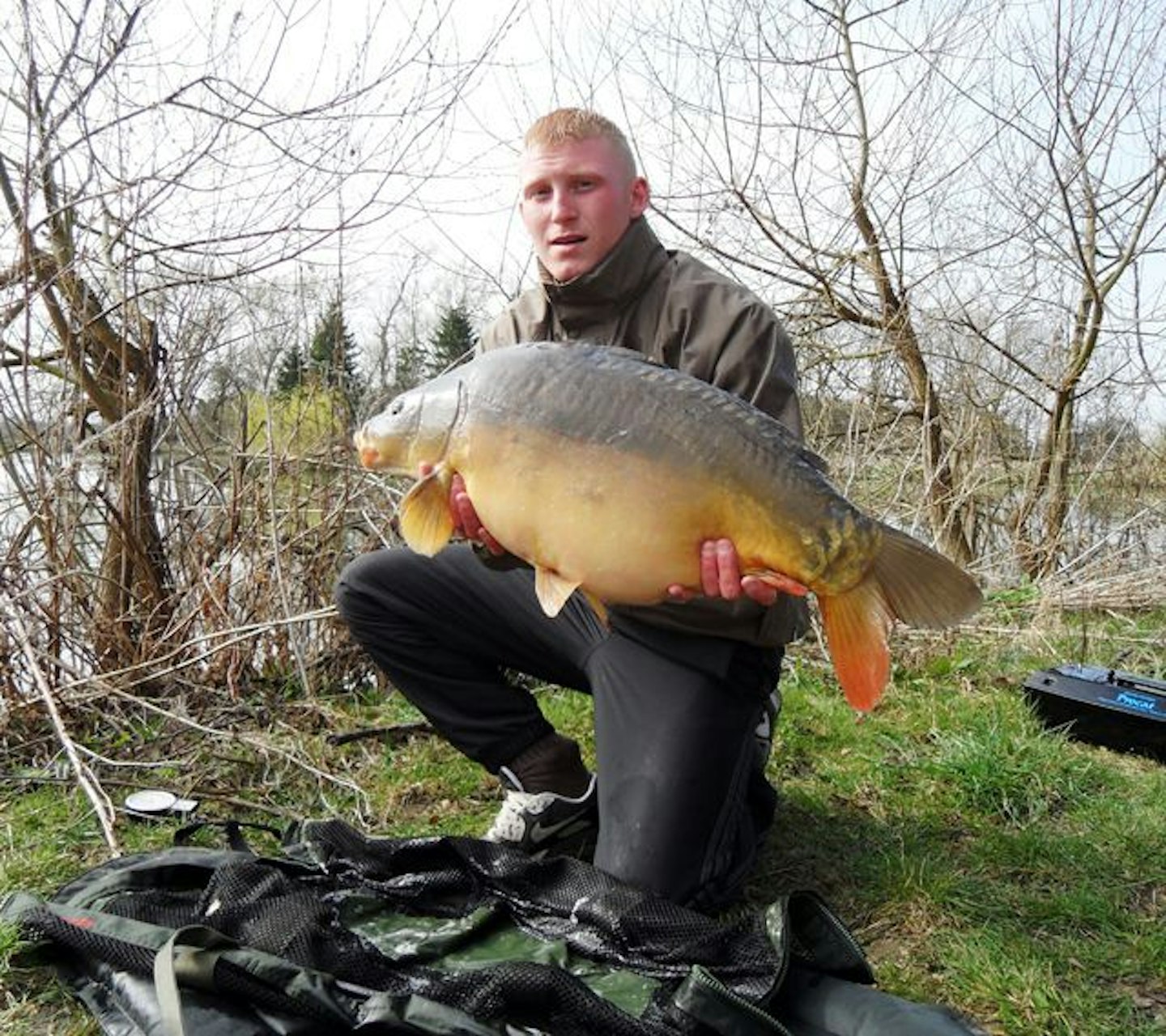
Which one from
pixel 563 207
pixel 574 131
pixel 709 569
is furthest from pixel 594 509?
pixel 574 131

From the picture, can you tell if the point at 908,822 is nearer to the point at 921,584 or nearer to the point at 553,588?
the point at 921,584

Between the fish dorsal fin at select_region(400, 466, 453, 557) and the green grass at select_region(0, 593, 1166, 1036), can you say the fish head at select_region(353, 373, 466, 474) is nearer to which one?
the fish dorsal fin at select_region(400, 466, 453, 557)

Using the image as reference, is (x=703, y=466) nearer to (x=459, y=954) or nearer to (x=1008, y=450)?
(x=459, y=954)

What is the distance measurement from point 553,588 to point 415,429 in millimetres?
355

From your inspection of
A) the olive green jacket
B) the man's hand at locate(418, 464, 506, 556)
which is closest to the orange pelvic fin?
the olive green jacket

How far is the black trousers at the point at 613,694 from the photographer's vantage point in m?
1.74

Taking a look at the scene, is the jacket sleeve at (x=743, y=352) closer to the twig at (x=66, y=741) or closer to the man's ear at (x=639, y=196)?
the man's ear at (x=639, y=196)

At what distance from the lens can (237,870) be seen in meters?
1.50

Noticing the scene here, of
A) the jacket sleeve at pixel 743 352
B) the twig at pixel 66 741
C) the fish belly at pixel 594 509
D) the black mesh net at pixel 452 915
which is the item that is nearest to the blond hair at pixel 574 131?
the jacket sleeve at pixel 743 352

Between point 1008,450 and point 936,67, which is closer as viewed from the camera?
point 936,67

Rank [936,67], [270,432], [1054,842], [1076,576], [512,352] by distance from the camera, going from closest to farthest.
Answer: [512,352] < [1054,842] < [270,432] < [1076,576] < [936,67]

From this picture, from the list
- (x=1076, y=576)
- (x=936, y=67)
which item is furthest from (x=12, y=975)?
(x=936, y=67)

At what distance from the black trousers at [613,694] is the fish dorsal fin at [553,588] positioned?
0.29m

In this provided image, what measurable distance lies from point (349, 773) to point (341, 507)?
1.11m
